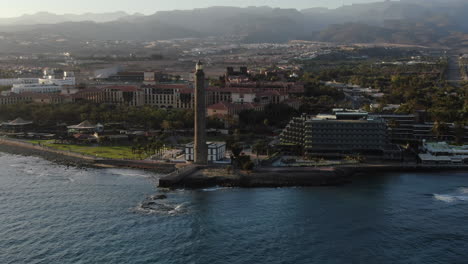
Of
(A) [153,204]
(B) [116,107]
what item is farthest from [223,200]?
(B) [116,107]

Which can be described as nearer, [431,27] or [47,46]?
[47,46]

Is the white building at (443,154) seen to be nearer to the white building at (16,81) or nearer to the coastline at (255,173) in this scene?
the coastline at (255,173)

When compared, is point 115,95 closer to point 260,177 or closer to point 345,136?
point 345,136

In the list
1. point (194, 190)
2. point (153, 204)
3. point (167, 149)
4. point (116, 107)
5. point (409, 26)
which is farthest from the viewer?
point (409, 26)

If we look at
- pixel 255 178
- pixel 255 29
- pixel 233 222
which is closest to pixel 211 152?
pixel 255 178

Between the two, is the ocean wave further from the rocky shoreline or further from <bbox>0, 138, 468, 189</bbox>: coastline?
the rocky shoreline

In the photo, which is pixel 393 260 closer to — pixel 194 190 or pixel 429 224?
pixel 429 224

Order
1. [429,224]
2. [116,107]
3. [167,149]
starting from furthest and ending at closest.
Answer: [116,107] → [167,149] → [429,224]
